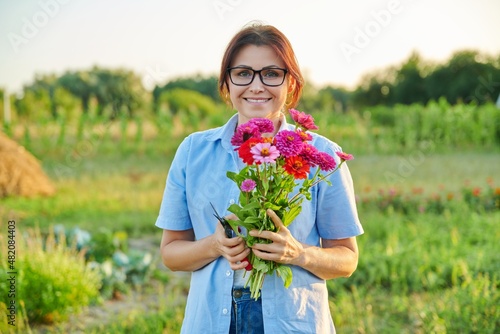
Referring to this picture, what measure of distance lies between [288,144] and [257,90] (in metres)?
0.29

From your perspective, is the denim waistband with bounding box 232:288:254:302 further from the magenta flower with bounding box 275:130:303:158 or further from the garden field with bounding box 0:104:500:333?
the garden field with bounding box 0:104:500:333

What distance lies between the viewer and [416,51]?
36938 millimetres

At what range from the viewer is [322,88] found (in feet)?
116

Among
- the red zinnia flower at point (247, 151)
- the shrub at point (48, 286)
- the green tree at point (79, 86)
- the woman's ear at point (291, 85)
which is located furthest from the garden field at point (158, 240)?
the green tree at point (79, 86)

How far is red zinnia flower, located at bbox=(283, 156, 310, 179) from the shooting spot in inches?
61.1

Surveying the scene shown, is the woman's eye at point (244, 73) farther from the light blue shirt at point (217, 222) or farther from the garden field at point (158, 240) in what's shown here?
the garden field at point (158, 240)

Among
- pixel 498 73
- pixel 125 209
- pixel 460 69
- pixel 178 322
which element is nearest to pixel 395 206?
pixel 125 209

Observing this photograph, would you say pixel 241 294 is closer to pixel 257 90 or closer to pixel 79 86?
pixel 257 90

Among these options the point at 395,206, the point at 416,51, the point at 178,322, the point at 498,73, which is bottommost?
the point at 178,322

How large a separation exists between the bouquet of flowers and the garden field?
89.3 inches

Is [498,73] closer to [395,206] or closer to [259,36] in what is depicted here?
[395,206]

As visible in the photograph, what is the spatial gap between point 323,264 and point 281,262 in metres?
0.16

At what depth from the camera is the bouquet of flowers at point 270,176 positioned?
61.2 inches

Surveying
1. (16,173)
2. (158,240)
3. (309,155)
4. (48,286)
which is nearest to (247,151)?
(309,155)
